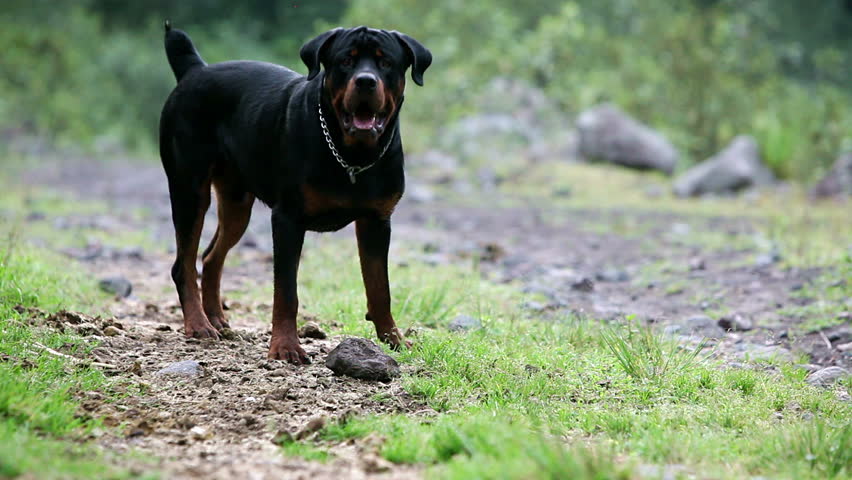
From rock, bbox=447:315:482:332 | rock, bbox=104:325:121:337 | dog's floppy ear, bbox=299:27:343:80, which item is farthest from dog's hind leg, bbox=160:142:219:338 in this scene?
rock, bbox=447:315:482:332

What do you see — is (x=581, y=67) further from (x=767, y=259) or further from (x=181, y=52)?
(x=181, y=52)

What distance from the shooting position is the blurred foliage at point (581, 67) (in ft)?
53.2

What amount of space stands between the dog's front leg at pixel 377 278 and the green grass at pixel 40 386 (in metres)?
1.45

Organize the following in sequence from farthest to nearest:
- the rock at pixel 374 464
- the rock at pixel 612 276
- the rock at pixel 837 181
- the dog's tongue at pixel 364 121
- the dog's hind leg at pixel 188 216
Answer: the rock at pixel 837 181, the rock at pixel 612 276, the dog's hind leg at pixel 188 216, the dog's tongue at pixel 364 121, the rock at pixel 374 464

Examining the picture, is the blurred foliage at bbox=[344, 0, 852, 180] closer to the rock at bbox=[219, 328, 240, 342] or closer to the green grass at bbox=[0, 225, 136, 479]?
the rock at bbox=[219, 328, 240, 342]

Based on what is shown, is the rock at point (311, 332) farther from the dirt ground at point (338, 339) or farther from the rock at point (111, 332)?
the rock at point (111, 332)

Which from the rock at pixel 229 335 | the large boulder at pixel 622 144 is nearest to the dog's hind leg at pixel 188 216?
the rock at pixel 229 335

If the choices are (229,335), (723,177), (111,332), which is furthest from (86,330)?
(723,177)

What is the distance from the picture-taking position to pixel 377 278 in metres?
4.78

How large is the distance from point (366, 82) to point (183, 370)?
160cm

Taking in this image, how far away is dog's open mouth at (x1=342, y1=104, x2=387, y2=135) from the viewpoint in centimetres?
421

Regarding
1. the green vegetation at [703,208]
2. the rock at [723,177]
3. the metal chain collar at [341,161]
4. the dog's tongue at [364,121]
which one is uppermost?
the dog's tongue at [364,121]

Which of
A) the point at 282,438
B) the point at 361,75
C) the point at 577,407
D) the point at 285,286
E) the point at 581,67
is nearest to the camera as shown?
the point at 282,438

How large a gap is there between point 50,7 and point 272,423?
28.3m
